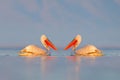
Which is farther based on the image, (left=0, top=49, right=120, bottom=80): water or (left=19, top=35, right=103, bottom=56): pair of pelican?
(left=19, top=35, right=103, bottom=56): pair of pelican

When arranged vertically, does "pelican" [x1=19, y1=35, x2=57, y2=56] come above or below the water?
above

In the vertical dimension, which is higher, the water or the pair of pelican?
the pair of pelican

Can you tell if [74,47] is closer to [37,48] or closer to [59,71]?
[37,48]

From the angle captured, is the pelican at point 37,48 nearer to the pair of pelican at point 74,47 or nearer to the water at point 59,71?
the pair of pelican at point 74,47

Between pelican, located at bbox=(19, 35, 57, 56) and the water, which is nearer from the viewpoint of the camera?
the water

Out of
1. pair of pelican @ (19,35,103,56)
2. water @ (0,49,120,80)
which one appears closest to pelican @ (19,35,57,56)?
pair of pelican @ (19,35,103,56)

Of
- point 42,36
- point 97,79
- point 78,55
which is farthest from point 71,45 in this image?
point 97,79

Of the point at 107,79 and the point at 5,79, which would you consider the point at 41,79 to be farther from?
the point at 107,79

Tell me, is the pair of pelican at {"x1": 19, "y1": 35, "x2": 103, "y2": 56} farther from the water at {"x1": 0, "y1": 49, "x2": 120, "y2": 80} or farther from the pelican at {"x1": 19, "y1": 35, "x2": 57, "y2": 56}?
the water at {"x1": 0, "y1": 49, "x2": 120, "y2": 80}

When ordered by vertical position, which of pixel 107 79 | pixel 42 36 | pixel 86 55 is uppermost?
pixel 42 36

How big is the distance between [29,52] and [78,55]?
6856 millimetres

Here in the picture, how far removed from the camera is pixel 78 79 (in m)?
16.4

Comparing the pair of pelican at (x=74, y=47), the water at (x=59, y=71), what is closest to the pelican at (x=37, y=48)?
the pair of pelican at (x=74, y=47)

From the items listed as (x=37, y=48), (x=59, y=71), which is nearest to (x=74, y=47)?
(x=37, y=48)
